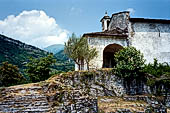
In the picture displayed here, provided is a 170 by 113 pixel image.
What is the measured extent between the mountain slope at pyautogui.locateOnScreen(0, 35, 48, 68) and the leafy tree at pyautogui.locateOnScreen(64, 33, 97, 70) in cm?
3526

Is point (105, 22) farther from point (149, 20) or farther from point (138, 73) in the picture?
point (138, 73)

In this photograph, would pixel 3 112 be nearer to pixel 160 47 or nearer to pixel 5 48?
pixel 160 47

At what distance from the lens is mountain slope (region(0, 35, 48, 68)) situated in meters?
48.0

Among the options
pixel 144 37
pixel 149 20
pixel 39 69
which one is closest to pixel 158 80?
pixel 144 37

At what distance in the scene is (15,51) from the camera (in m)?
58.0

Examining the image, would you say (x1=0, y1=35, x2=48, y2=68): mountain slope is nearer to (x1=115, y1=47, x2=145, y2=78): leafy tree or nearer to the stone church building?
the stone church building

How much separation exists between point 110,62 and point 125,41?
13.2 ft

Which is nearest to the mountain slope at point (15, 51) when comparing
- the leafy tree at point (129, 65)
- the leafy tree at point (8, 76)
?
the leafy tree at point (8, 76)

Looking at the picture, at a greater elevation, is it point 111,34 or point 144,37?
point 111,34

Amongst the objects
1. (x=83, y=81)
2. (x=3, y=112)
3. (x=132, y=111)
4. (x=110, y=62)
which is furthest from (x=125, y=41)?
(x=3, y=112)

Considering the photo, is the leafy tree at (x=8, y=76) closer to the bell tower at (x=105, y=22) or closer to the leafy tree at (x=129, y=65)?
the leafy tree at (x=129, y=65)

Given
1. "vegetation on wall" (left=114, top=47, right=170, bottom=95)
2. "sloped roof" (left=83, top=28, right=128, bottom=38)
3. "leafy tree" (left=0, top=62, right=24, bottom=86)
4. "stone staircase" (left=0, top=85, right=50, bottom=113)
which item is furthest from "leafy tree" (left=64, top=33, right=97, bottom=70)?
"leafy tree" (left=0, top=62, right=24, bottom=86)

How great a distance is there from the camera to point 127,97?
1300cm

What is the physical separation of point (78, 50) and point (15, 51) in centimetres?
5008
